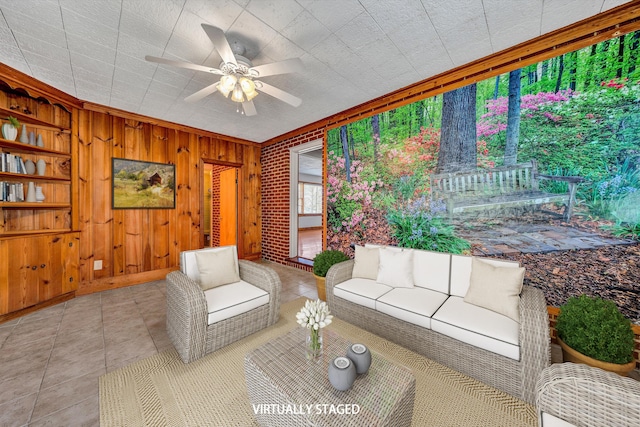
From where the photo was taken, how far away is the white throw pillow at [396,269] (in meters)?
2.41

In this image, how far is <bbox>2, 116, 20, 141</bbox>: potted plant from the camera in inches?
105

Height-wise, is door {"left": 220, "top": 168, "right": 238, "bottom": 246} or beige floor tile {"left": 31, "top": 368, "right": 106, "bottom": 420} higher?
door {"left": 220, "top": 168, "right": 238, "bottom": 246}

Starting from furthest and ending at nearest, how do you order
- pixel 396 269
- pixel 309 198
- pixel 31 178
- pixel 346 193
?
pixel 309 198, pixel 346 193, pixel 31 178, pixel 396 269

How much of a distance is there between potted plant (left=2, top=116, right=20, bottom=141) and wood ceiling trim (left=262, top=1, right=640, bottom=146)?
4.30 m

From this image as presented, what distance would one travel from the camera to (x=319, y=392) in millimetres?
1133

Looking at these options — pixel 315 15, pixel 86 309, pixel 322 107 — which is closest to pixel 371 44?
pixel 315 15

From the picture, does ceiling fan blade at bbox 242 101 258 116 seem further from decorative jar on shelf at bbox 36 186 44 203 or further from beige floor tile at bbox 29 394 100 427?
decorative jar on shelf at bbox 36 186 44 203

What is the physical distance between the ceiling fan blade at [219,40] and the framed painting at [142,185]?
3.00m

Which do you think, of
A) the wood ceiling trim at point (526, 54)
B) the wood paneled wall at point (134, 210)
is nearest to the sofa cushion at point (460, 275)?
the wood ceiling trim at point (526, 54)

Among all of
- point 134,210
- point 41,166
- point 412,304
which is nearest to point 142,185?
point 134,210

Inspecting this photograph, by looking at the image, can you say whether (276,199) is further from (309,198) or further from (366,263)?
(309,198)

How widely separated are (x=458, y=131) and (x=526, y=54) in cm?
81

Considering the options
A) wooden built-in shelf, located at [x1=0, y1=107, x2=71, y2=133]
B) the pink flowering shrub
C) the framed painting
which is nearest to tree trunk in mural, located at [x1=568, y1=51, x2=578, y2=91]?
the pink flowering shrub

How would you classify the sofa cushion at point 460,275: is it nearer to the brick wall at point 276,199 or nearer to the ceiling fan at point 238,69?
the ceiling fan at point 238,69
